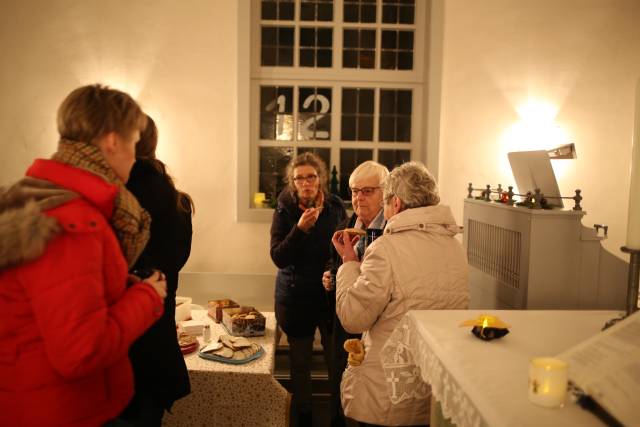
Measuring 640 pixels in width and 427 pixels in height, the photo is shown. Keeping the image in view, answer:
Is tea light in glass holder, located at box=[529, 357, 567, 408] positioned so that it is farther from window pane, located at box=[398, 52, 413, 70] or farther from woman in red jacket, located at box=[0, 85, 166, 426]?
window pane, located at box=[398, 52, 413, 70]

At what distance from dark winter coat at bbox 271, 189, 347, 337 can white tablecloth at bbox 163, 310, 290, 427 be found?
0.61 meters

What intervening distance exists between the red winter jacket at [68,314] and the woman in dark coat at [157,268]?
0.27 metres

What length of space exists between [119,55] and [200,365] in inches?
99.1

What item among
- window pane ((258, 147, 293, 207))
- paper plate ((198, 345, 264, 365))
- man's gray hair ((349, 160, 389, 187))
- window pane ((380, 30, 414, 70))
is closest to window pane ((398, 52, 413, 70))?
window pane ((380, 30, 414, 70))

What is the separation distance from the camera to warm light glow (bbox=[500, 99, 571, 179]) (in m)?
3.68

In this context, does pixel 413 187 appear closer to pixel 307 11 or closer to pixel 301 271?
pixel 301 271

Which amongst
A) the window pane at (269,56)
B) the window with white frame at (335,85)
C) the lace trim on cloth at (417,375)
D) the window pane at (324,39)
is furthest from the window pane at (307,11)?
the lace trim on cloth at (417,375)

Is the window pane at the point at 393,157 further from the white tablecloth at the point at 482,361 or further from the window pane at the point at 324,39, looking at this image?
the white tablecloth at the point at 482,361

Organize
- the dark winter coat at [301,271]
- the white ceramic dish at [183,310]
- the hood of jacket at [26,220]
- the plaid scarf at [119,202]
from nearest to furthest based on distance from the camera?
1. the hood of jacket at [26,220]
2. the plaid scarf at [119,202]
3. the white ceramic dish at [183,310]
4. the dark winter coat at [301,271]

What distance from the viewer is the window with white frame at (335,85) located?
3.82 m

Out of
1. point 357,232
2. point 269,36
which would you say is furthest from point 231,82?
point 357,232

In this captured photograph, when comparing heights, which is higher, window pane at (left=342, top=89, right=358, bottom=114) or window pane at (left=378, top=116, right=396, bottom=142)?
window pane at (left=342, top=89, right=358, bottom=114)

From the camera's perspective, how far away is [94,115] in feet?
3.43

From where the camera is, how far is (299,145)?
3945 mm
